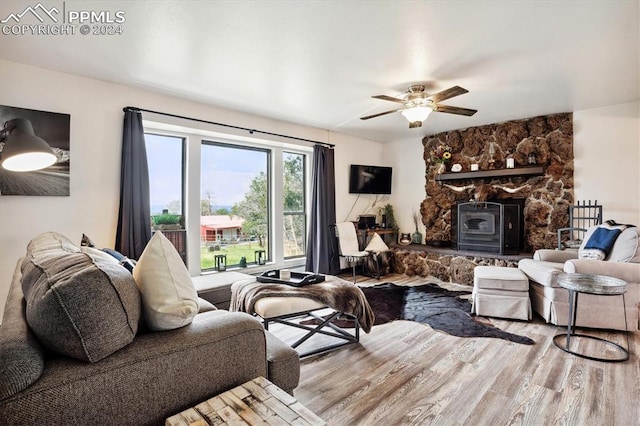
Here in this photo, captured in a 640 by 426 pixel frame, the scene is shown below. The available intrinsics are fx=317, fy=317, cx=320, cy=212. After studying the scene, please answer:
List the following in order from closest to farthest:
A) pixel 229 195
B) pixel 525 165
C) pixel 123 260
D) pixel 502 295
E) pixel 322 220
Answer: pixel 123 260
pixel 502 295
pixel 229 195
pixel 525 165
pixel 322 220

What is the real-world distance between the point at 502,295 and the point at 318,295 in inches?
83.8

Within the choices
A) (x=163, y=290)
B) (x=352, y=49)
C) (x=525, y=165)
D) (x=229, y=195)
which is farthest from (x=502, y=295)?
(x=229, y=195)

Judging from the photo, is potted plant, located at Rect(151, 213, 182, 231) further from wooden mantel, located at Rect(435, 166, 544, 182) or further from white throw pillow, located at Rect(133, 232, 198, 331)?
wooden mantel, located at Rect(435, 166, 544, 182)

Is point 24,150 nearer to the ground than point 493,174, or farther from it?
nearer to the ground

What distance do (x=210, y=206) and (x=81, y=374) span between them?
353 cm

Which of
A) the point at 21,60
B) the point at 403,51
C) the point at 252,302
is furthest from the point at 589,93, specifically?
the point at 21,60

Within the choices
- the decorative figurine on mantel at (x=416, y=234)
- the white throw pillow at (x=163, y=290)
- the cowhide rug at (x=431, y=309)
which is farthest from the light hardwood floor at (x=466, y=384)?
the decorative figurine on mantel at (x=416, y=234)

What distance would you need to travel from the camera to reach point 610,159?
4164 millimetres

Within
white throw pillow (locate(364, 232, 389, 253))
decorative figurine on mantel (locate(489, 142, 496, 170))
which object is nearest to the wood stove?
decorative figurine on mantel (locate(489, 142, 496, 170))

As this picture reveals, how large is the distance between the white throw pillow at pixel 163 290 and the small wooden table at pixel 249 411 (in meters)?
0.32

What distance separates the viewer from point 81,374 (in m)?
0.94

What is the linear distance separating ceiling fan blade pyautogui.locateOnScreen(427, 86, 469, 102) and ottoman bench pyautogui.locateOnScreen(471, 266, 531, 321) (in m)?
1.91

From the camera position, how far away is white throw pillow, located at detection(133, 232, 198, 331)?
1.21 m

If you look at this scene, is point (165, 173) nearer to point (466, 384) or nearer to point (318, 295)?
point (318, 295)
